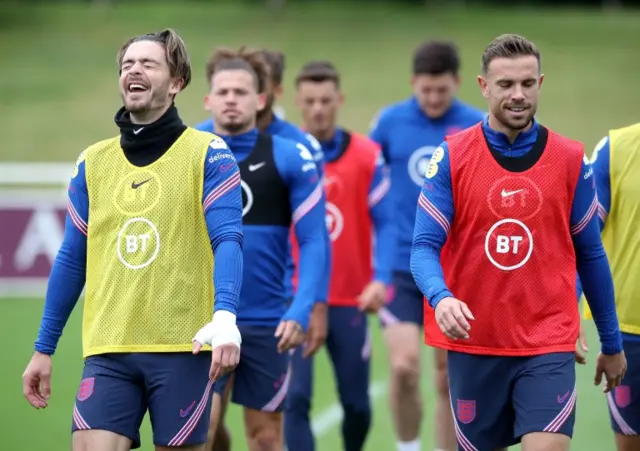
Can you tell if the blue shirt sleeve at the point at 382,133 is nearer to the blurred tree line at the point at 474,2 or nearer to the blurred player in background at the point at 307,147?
the blurred player in background at the point at 307,147

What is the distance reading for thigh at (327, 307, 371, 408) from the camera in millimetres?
8562

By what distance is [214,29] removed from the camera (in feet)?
111

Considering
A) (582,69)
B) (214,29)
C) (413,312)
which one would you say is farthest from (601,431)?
(214,29)

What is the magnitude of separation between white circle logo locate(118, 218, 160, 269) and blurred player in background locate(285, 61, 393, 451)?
3.01m

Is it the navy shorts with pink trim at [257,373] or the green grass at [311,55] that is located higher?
the green grass at [311,55]

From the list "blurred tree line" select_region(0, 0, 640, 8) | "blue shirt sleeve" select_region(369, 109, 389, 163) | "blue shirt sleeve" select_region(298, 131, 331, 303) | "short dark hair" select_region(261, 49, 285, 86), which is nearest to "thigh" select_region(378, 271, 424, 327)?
"blue shirt sleeve" select_region(369, 109, 389, 163)

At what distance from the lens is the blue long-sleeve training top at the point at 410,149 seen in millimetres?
9094

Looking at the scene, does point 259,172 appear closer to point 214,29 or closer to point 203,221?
point 203,221

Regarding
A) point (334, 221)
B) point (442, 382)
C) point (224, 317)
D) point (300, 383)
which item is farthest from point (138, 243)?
point (442, 382)

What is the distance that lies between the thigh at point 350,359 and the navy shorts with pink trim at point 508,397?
2.56 m

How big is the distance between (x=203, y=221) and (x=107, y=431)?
0.98 metres

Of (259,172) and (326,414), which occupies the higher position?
(259,172)

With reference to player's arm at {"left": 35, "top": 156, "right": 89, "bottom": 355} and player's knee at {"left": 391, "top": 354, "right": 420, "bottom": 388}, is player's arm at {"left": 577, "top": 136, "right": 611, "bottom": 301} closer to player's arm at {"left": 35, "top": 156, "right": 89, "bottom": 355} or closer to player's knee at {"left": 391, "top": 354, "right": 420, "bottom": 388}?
player's knee at {"left": 391, "top": 354, "right": 420, "bottom": 388}

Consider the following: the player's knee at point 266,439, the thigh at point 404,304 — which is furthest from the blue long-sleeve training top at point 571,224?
the thigh at point 404,304
